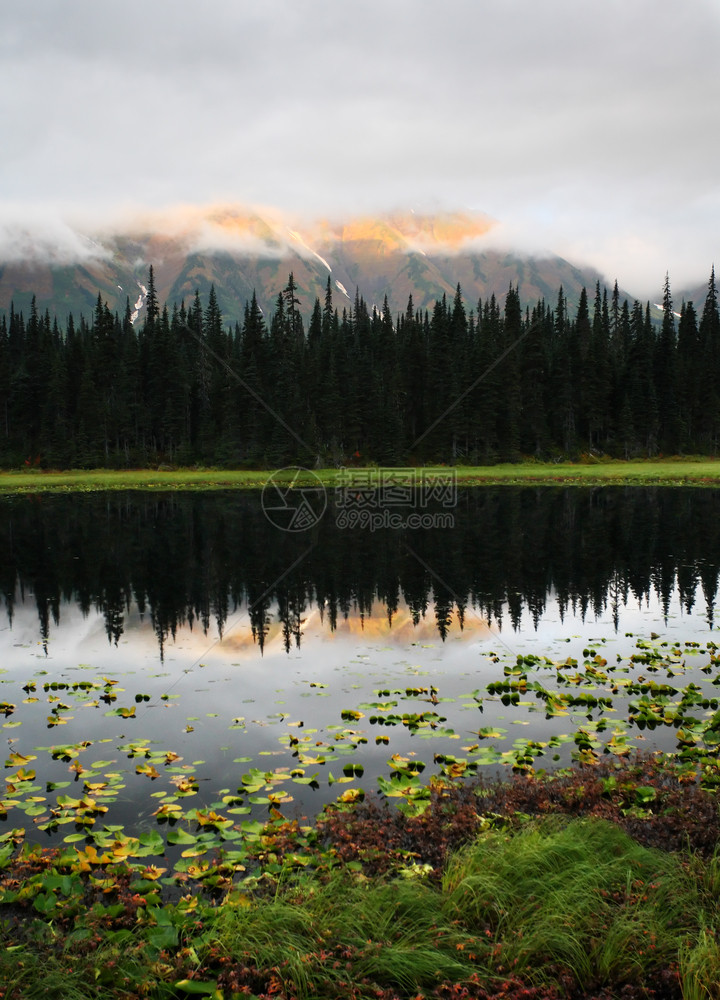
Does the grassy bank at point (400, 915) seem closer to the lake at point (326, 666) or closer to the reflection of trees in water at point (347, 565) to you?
the lake at point (326, 666)

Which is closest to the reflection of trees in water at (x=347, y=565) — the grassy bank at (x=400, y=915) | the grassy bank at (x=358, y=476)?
the grassy bank at (x=400, y=915)

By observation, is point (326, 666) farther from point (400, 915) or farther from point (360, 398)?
point (360, 398)

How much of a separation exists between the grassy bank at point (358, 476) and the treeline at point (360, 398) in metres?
4.06

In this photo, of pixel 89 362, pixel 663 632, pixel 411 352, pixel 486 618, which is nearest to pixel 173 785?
pixel 486 618

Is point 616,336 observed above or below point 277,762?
above

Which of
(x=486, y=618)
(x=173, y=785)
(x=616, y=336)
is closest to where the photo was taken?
→ (x=173, y=785)

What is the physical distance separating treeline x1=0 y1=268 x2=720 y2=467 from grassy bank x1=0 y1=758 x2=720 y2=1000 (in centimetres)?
7852

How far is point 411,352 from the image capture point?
9744 centimetres

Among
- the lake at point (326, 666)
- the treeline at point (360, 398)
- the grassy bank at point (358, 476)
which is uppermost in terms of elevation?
the treeline at point (360, 398)

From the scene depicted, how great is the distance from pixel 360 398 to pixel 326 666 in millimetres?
79242

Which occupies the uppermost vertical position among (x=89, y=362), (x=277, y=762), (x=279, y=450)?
(x=89, y=362)

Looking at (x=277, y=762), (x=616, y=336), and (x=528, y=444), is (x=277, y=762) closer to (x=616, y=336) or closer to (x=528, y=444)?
(x=528, y=444)

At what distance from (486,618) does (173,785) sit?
1052 centimetres

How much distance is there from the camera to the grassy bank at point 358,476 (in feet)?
225
